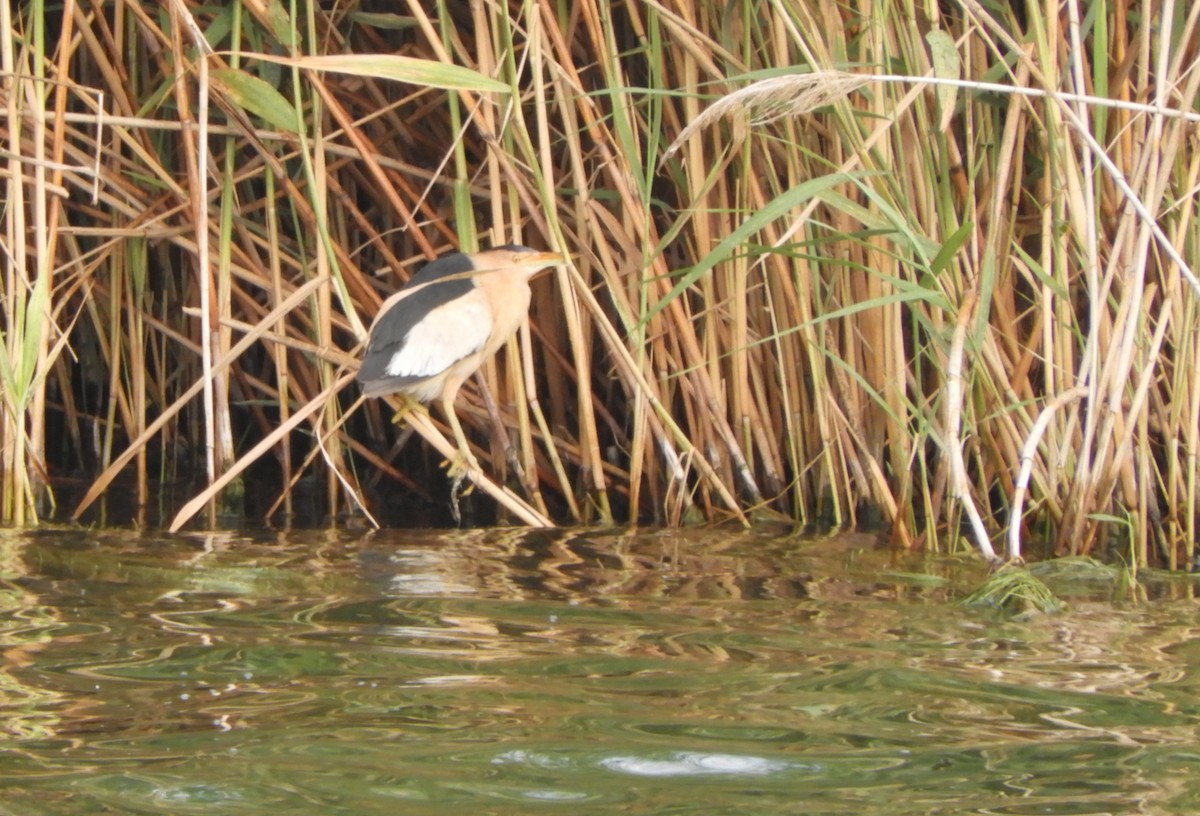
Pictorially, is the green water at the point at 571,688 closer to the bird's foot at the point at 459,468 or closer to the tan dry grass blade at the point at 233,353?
the tan dry grass blade at the point at 233,353

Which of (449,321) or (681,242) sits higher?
(681,242)

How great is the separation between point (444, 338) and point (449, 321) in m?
0.05

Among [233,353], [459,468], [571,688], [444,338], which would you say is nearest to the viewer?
[571,688]

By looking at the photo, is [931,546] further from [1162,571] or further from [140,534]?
[140,534]

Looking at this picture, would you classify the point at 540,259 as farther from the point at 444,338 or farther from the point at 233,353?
the point at 233,353

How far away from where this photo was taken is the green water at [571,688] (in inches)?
58.5

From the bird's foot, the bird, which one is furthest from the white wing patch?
the bird's foot

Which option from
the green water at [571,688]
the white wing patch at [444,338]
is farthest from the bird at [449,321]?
the green water at [571,688]

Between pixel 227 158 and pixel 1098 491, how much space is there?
6.52 ft

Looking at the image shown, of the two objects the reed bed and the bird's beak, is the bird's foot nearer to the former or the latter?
the reed bed

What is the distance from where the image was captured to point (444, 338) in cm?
327

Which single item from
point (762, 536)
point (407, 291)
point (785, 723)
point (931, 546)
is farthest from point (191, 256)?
point (785, 723)

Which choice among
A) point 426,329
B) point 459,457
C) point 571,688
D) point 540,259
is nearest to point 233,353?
point 426,329

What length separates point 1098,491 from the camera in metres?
2.94
